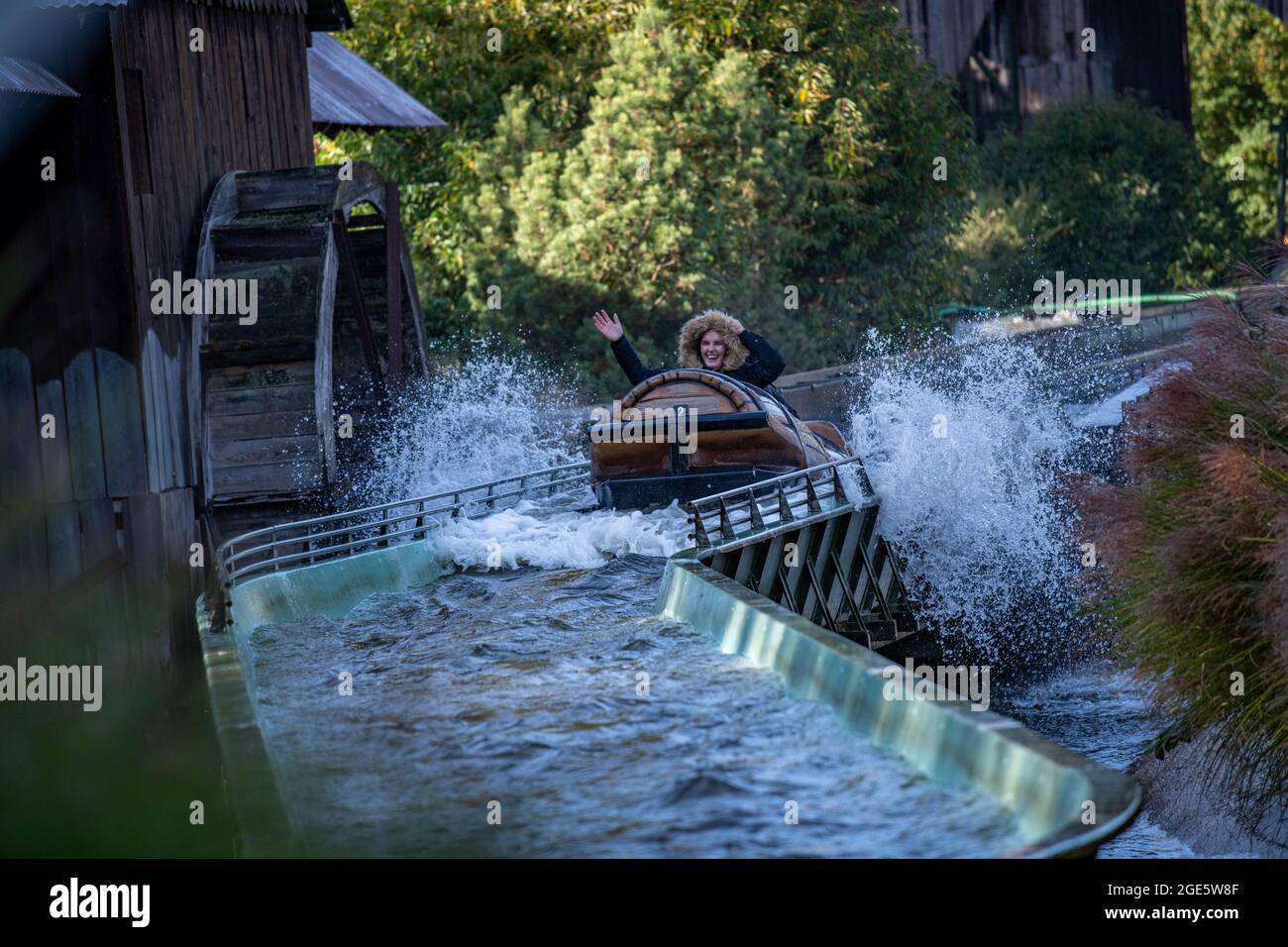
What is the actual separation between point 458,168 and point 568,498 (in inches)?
415

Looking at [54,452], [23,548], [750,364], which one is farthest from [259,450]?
[750,364]

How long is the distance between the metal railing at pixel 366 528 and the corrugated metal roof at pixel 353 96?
553 cm

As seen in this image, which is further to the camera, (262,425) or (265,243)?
(265,243)

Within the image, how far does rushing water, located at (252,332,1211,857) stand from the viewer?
5230 millimetres

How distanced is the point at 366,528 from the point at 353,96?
32.3ft

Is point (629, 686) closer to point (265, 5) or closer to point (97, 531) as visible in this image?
point (97, 531)

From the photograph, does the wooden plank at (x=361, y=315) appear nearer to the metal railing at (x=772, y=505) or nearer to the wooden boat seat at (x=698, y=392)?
the wooden boat seat at (x=698, y=392)

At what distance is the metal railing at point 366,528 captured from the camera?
960 centimetres

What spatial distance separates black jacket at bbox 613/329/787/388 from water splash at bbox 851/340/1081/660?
4.70ft

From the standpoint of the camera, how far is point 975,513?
45.5 feet

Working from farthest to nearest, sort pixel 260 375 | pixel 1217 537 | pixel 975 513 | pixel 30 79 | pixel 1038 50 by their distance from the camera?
pixel 1038 50 → pixel 975 513 → pixel 260 375 → pixel 30 79 → pixel 1217 537
